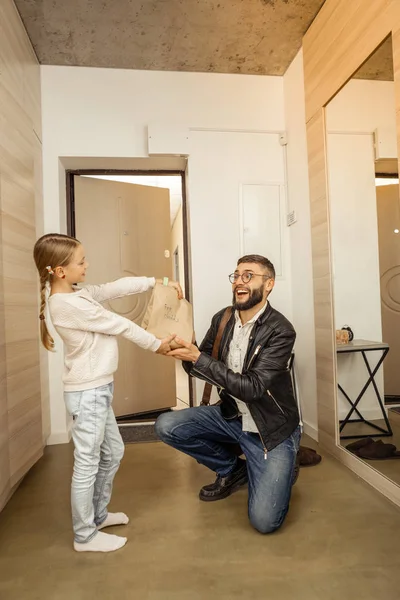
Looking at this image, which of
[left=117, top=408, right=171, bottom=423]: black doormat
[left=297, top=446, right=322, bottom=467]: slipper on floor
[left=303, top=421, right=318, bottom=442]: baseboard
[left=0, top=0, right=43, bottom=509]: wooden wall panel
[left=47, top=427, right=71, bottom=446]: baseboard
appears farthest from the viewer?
[left=117, top=408, right=171, bottom=423]: black doormat

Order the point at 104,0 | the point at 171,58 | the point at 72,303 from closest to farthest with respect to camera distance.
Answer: the point at 72,303
the point at 104,0
the point at 171,58

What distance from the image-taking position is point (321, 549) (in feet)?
5.11

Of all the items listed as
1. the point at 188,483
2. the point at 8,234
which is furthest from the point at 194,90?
the point at 188,483

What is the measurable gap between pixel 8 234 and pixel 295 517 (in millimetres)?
1938

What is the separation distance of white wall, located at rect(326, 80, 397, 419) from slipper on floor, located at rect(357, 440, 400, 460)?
159mm

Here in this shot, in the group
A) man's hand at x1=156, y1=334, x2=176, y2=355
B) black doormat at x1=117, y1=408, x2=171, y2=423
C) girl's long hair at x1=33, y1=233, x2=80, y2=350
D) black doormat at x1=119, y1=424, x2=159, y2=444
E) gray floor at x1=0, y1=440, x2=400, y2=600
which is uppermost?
girl's long hair at x1=33, y1=233, x2=80, y2=350

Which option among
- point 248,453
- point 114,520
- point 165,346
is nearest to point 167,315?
point 165,346

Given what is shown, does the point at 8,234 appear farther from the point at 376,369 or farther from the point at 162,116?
the point at 376,369

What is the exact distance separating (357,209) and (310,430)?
1535 millimetres

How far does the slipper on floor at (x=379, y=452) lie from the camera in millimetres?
1946

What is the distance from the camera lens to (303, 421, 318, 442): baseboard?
108 inches

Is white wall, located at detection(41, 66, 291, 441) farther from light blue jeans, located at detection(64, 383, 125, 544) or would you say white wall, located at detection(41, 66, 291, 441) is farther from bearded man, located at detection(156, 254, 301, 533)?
light blue jeans, located at detection(64, 383, 125, 544)

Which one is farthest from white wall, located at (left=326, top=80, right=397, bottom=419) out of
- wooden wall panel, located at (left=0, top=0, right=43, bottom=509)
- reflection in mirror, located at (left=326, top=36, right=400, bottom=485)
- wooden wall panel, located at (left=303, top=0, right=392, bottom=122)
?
wooden wall panel, located at (left=0, top=0, right=43, bottom=509)

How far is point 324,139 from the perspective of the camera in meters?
2.48
